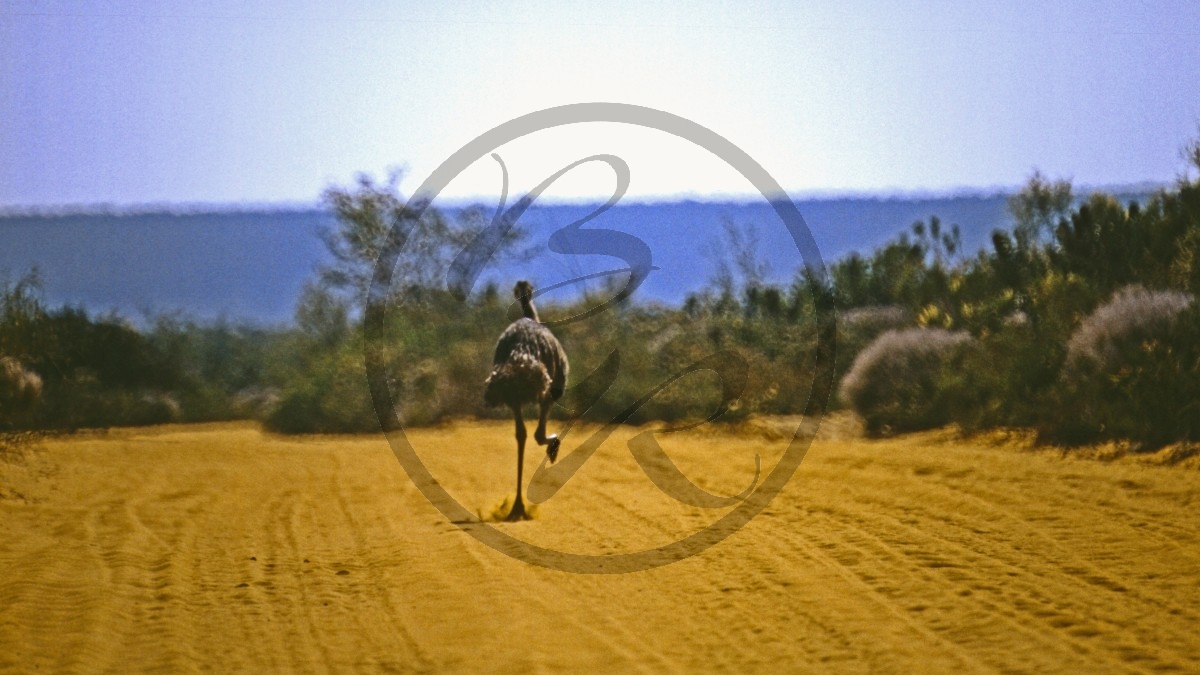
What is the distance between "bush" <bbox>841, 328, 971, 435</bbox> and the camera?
18.5 m

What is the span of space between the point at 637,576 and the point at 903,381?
10060mm

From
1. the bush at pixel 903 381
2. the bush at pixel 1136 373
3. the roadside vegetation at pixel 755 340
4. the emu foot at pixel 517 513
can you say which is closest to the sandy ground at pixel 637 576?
the emu foot at pixel 517 513

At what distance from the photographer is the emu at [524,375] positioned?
13.2 meters

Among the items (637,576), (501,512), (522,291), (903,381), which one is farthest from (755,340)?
(637,576)

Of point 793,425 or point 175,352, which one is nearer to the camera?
point 793,425

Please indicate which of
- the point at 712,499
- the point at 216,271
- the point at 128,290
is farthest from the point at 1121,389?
the point at 216,271

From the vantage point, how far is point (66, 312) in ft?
89.2

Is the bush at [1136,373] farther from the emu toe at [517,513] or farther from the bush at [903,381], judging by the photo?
the emu toe at [517,513]

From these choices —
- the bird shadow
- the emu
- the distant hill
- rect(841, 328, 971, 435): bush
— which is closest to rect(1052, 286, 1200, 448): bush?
rect(841, 328, 971, 435): bush

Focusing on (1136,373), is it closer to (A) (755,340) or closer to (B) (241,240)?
(A) (755,340)

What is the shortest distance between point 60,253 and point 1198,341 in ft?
191

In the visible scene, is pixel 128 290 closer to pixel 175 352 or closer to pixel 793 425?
pixel 175 352

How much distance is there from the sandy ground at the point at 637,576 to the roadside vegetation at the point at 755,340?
5.69ft

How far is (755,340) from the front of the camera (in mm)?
25078
